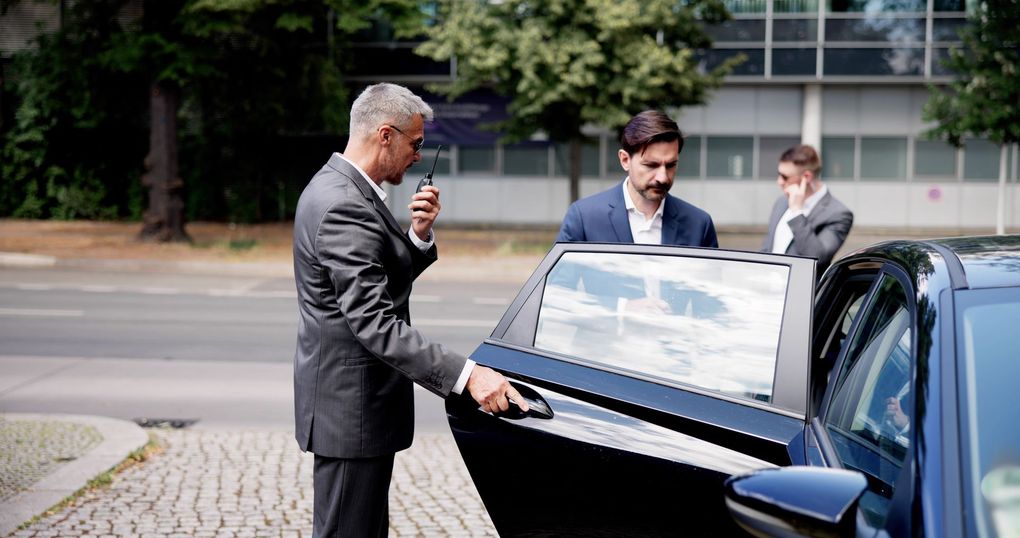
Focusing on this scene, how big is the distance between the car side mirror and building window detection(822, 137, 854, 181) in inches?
1139

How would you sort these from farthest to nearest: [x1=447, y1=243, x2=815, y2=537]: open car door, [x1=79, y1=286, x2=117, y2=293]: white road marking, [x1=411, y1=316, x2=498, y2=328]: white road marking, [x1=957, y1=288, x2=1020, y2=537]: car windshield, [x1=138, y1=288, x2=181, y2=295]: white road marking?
[x1=79, y1=286, x2=117, y2=293]: white road marking, [x1=138, y1=288, x2=181, y2=295]: white road marking, [x1=411, y1=316, x2=498, y2=328]: white road marking, [x1=447, y1=243, x2=815, y2=537]: open car door, [x1=957, y1=288, x2=1020, y2=537]: car windshield

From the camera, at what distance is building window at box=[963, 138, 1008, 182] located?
1157 inches

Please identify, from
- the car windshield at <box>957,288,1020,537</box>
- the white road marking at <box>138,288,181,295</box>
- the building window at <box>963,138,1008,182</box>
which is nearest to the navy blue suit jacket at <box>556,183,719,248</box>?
the car windshield at <box>957,288,1020,537</box>

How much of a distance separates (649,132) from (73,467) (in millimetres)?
3658

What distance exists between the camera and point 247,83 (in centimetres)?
2523

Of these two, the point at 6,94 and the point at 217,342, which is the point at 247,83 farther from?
the point at 217,342

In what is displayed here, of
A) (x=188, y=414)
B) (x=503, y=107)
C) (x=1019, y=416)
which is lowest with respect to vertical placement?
(x=188, y=414)

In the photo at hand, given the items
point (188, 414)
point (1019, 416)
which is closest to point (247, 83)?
point (188, 414)

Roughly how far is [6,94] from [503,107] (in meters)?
13.9

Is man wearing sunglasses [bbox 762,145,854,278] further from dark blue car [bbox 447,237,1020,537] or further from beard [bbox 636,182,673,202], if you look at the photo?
dark blue car [bbox 447,237,1020,537]

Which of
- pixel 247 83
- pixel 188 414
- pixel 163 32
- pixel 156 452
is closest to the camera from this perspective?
pixel 156 452

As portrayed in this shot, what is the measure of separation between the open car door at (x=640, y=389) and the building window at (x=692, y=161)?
27063mm

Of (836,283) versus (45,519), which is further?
(45,519)

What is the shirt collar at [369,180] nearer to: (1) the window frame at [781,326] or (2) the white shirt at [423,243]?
(2) the white shirt at [423,243]
